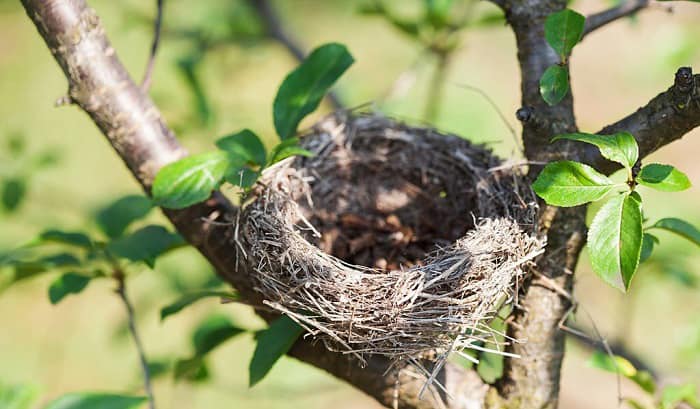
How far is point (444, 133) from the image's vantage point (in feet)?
5.01

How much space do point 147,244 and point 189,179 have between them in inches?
9.1

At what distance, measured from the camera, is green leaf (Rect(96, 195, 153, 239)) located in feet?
4.91

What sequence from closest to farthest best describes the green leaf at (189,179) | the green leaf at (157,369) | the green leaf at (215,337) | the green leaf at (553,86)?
the green leaf at (553,86) < the green leaf at (189,179) < the green leaf at (215,337) < the green leaf at (157,369)

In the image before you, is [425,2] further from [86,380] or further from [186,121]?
[86,380]

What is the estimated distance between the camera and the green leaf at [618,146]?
0.93 meters

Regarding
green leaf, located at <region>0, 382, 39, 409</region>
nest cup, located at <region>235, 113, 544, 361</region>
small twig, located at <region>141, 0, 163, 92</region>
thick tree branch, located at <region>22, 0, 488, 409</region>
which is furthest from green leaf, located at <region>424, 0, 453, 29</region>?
green leaf, located at <region>0, 382, 39, 409</region>

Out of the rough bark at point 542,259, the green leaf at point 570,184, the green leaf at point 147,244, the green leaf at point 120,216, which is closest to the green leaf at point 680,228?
the rough bark at point 542,259

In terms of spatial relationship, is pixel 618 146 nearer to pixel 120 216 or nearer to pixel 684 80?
pixel 684 80

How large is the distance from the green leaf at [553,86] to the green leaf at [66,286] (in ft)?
2.89

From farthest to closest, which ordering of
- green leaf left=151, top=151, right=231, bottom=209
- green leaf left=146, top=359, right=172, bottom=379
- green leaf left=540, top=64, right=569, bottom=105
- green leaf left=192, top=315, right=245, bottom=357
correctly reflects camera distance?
green leaf left=146, top=359, right=172, bottom=379 < green leaf left=192, top=315, right=245, bottom=357 < green leaf left=151, top=151, right=231, bottom=209 < green leaf left=540, top=64, right=569, bottom=105

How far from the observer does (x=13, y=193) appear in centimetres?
197

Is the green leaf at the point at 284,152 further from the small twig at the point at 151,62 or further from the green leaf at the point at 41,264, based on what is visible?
the green leaf at the point at 41,264

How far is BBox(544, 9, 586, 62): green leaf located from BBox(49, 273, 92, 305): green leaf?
3.02 feet

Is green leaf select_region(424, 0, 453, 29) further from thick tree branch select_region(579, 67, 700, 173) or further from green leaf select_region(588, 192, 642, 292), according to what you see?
green leaf select_region(588, 192, 642, 292)
